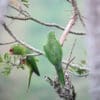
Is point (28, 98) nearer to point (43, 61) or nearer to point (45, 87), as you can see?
point (45, 87)

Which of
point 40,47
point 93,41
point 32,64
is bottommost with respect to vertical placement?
point 40,47

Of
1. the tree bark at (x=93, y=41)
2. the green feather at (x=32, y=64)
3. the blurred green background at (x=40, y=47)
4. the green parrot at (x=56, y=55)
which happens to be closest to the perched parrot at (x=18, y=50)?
the green feather at (x=32, y=64)

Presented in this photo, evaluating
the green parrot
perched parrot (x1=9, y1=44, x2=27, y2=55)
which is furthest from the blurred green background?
the green parrot

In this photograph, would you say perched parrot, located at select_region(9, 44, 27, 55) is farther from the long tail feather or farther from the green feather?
the long tail feather

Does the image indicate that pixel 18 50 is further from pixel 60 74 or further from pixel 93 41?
pixel 93 41

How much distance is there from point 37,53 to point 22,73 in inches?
62.0

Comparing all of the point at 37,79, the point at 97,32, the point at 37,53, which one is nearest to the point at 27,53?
the point at 37,53

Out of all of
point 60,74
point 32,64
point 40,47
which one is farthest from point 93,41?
point 40,47

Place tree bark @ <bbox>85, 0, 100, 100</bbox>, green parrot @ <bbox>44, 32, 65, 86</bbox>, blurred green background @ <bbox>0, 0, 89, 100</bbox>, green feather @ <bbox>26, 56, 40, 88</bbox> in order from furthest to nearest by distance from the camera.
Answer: blurred green background @ <bbox>0, 0, 89, 100</bbox>, green feather @ <bbox>26, 56, 40, 88</bbox>, green parrot @ <bbox>44, 32, 65, 86</bbox>, tree bark @ <bbox>85, 0, 100, 100</bbox>

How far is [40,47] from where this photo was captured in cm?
198

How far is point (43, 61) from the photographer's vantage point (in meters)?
2.29

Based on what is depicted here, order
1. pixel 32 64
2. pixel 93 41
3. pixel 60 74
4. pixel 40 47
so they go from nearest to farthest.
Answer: pixel 93 41 → pixel 60 74 → pixel 32 64 → pixel 40 47

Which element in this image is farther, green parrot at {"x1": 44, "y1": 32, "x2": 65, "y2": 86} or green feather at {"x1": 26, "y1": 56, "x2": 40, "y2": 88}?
green feather at {"x1": 26, "y1": 56, "x2": 40, "y2": 88}

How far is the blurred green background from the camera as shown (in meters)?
2.06
